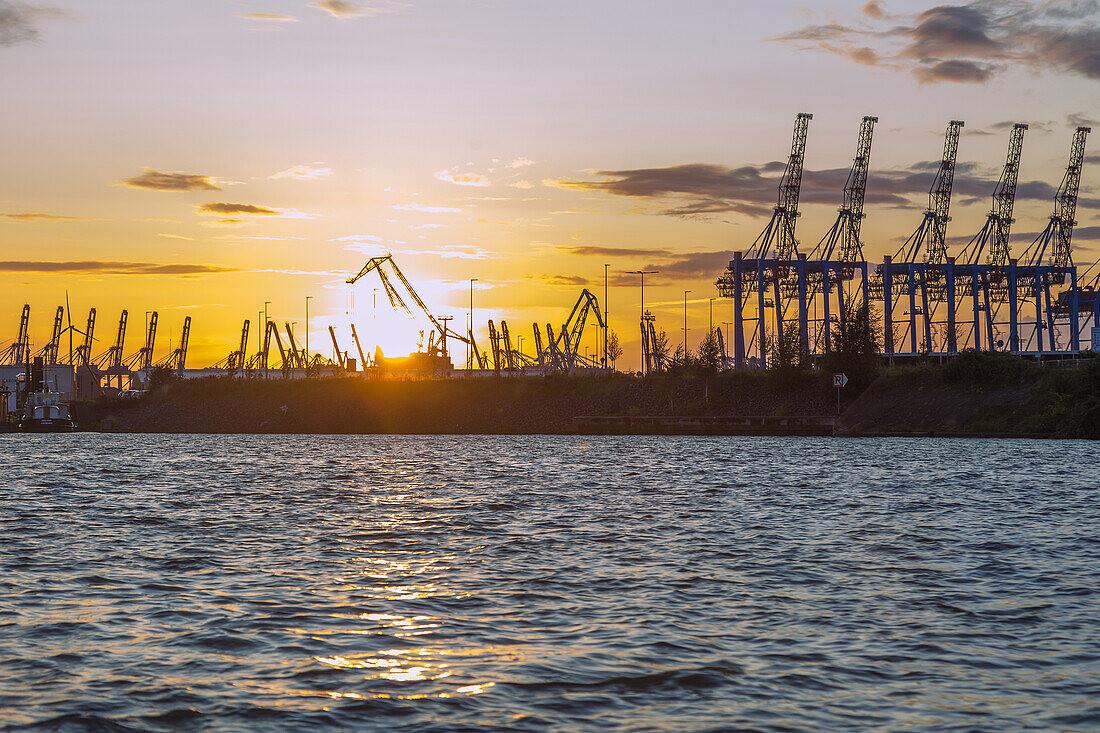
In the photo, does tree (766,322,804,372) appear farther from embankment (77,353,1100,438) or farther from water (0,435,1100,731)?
water (0,435,1100,731)

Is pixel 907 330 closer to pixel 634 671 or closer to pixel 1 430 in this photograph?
pixel 1 430

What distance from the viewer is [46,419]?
576 feet

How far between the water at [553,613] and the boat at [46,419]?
146 meters

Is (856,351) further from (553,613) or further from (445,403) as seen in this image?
(553,613)

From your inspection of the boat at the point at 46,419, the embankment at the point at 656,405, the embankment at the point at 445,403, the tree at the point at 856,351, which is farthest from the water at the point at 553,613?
the boat at the point at 46,419

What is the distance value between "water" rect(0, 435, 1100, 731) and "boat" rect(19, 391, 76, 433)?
146053mm

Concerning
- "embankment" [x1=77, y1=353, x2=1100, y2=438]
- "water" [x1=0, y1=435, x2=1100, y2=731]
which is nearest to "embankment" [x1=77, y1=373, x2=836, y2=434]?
"embankment" [x1=77, y1=353, x2=1100, y2=438]

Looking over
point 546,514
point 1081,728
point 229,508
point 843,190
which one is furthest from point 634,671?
point 843,190

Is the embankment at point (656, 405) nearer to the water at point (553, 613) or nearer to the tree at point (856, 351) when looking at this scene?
the tree at point (856, 351)

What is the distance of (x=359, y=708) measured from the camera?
42.0ft

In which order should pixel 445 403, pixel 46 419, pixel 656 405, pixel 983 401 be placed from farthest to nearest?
pixel 46 419 < pixel 445 403 < pixel 656 405 < pixel 983 401

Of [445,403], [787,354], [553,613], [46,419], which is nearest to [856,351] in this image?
[787,354]

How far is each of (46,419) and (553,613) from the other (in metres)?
177

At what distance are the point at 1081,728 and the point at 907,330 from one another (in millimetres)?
185109
